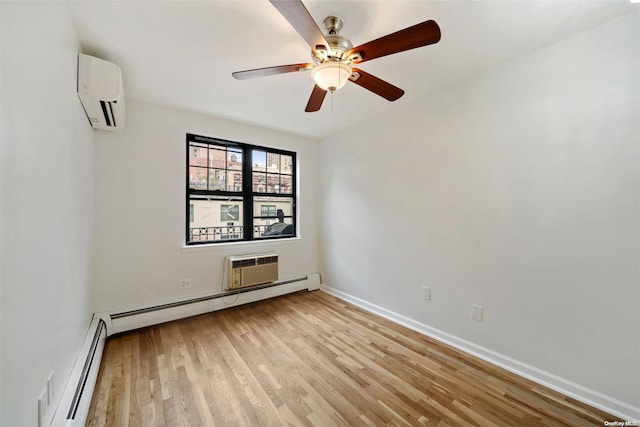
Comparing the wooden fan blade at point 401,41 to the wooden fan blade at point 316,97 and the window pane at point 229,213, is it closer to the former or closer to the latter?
the wooden fan blade at point 316,97

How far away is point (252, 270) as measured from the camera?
10.4ft

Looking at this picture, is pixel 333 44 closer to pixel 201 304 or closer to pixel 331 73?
pixel 331 73

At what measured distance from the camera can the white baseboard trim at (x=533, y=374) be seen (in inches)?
59.2

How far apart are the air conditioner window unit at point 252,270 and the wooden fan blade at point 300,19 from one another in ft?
8.35

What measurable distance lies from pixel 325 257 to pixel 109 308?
8.63 ft

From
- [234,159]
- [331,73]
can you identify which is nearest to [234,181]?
[234,159]

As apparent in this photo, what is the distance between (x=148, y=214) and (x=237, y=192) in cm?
107

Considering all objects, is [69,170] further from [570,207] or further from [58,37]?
[570,207]

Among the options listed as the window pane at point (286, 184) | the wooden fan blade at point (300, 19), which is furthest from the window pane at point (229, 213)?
the wooden fan blade at point (300, 19)

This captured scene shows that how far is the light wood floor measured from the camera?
1.49 m

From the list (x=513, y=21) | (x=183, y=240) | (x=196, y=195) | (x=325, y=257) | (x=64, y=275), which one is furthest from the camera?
(x=325, y=257)

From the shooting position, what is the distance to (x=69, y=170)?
4.94 ft

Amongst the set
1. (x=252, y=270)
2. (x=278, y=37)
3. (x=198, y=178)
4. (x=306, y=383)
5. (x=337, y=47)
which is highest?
(x=278, y=37)

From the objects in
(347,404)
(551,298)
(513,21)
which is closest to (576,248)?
(551,298)
